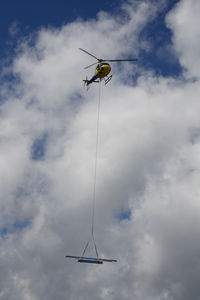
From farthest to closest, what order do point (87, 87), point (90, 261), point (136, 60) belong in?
point (87, 87)
point (136, 60)
point (90, 261)

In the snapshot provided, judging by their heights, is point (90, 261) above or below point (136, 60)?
below

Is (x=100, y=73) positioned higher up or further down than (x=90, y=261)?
higher up

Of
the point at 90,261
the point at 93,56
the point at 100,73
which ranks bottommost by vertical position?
the point at 90,261

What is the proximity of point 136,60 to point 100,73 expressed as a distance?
30.8ft

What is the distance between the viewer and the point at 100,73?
204 feet

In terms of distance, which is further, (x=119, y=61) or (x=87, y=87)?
(x=87, y=87)

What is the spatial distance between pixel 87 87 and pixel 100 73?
9768mm

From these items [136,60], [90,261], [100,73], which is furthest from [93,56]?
[90,261]

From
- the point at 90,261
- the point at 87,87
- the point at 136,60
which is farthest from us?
the point at 87,87

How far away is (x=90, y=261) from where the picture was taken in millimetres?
41281

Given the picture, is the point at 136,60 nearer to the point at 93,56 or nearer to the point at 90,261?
the point at 93,56

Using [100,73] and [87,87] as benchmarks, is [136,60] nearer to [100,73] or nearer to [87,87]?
[100,73]

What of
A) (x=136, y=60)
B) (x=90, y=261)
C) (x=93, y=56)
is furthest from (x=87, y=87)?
(x=90, y=261)

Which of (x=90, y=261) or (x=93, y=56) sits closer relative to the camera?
(x=90, y=261)
